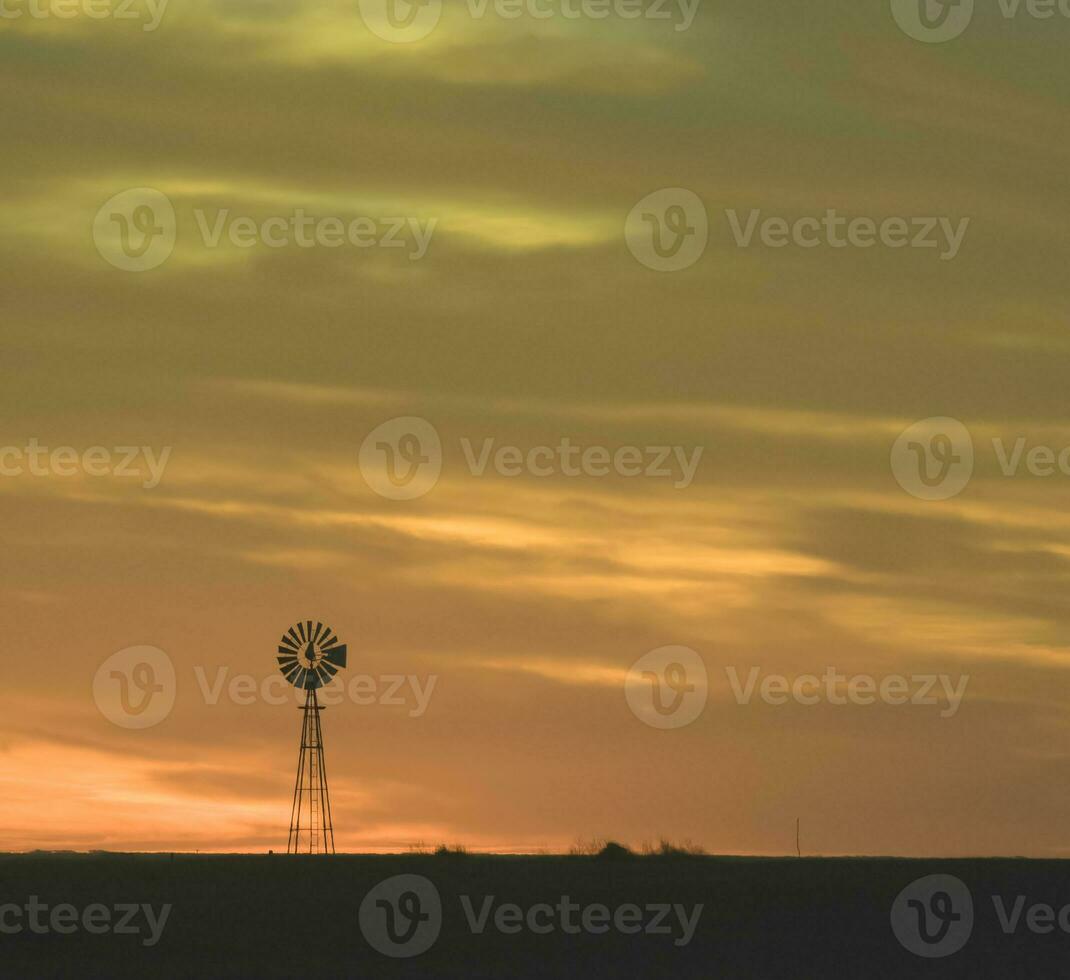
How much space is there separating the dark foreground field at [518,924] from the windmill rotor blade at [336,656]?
15356 mm

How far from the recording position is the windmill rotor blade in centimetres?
11075

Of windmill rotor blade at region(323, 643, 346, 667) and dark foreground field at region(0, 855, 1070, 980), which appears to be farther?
windmill rotor blade at region(323, 643, 346, 667)

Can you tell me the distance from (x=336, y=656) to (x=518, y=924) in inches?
1791

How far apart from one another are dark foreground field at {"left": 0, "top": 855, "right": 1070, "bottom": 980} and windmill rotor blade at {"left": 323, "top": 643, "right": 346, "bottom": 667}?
50.4 feet

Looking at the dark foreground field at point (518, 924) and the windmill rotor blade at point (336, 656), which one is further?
the windmill rotor blade at point (336, 656)

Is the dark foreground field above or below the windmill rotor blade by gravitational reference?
below

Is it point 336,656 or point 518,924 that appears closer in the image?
point 518,924

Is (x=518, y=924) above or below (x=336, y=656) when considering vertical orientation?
below

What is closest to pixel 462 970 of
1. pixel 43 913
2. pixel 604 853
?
pixel 43 913

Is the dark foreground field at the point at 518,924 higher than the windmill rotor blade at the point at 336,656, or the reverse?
the windmill rotor blade at the point at 336,656

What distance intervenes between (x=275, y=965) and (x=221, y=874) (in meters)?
40.2

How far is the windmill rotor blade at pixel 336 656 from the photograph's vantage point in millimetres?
110750

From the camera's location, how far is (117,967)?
55875mm

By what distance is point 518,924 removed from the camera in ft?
220
